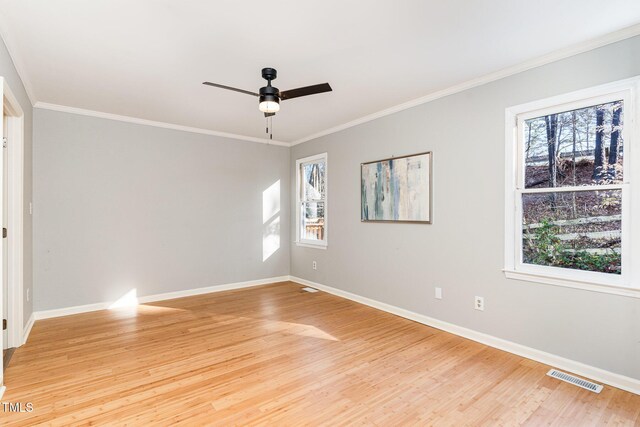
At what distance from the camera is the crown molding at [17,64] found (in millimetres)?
2338

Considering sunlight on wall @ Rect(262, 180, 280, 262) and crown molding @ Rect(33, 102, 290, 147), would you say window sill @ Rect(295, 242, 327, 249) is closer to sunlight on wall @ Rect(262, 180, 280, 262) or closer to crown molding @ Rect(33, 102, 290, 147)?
sunlight on wall @ Rect(262, 180, 280, 262)

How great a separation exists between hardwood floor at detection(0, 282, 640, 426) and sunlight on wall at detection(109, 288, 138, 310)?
1.79ft

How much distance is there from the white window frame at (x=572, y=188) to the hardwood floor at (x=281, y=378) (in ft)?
2.44

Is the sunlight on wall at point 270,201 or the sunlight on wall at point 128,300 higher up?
the sunlight on wall at point 270,201

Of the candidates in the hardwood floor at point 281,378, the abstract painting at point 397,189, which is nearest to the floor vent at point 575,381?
the hardwood floor at point 281,378

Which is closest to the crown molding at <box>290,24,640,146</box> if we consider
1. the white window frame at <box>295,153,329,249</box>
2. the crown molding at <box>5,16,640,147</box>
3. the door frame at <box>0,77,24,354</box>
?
the crown molding at <box>5,16,640,147</box>

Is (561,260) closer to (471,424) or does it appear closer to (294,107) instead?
(471,424)

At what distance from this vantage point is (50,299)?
398cm

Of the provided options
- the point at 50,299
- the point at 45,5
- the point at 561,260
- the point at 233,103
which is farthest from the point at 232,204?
the point at 561,260

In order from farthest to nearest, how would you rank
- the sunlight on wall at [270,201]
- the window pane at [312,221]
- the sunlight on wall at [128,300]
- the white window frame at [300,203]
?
the sunlight on wall at [270,201] < the window pane at [312,221] < the white window frame at [300,203] < the sunlight on wall at [128,300]

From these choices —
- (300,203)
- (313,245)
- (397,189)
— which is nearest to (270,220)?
(300,203)

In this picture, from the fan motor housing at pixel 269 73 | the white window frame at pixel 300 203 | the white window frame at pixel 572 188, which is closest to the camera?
the white window frame at pixel 572 188

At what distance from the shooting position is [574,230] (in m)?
2.67

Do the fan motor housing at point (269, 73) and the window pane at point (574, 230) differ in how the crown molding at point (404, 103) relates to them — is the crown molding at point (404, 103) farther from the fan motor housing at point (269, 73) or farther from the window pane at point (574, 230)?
the fan motor housing at point (269, 73)
